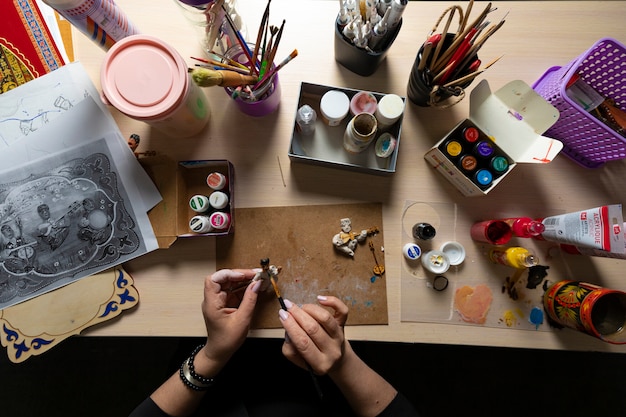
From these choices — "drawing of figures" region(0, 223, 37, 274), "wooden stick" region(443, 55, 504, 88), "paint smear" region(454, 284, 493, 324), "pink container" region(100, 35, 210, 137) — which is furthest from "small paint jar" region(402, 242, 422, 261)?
"drawing of figures" region(0, 223, 37, 274)

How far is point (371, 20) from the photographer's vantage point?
67 centimetres

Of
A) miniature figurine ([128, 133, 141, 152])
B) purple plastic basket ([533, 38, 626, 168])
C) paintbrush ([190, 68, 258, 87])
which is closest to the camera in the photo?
paintbrush ([190, 68, 258, 87])

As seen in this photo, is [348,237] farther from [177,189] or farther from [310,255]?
[177,189]

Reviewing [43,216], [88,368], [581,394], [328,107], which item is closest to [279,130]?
[328,107]

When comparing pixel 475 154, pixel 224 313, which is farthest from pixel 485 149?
pixel 224 313

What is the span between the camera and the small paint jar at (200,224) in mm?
698

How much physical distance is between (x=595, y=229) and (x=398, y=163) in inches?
14.9

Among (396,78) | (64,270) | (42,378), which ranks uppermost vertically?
(396,78)

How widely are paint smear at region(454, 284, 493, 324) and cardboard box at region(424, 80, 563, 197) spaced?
0.21 m

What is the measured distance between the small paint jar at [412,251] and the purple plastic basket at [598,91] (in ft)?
1.29

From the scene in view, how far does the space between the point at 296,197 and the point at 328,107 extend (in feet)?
0.68

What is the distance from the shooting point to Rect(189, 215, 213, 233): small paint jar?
70cm

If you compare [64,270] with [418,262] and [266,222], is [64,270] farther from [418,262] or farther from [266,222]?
[418,262]

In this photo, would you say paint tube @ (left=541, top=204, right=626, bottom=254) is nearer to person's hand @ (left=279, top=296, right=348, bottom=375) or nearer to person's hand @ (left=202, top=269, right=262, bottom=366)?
person's hand @ (left=279, top=296, right=348, bottom=375)
